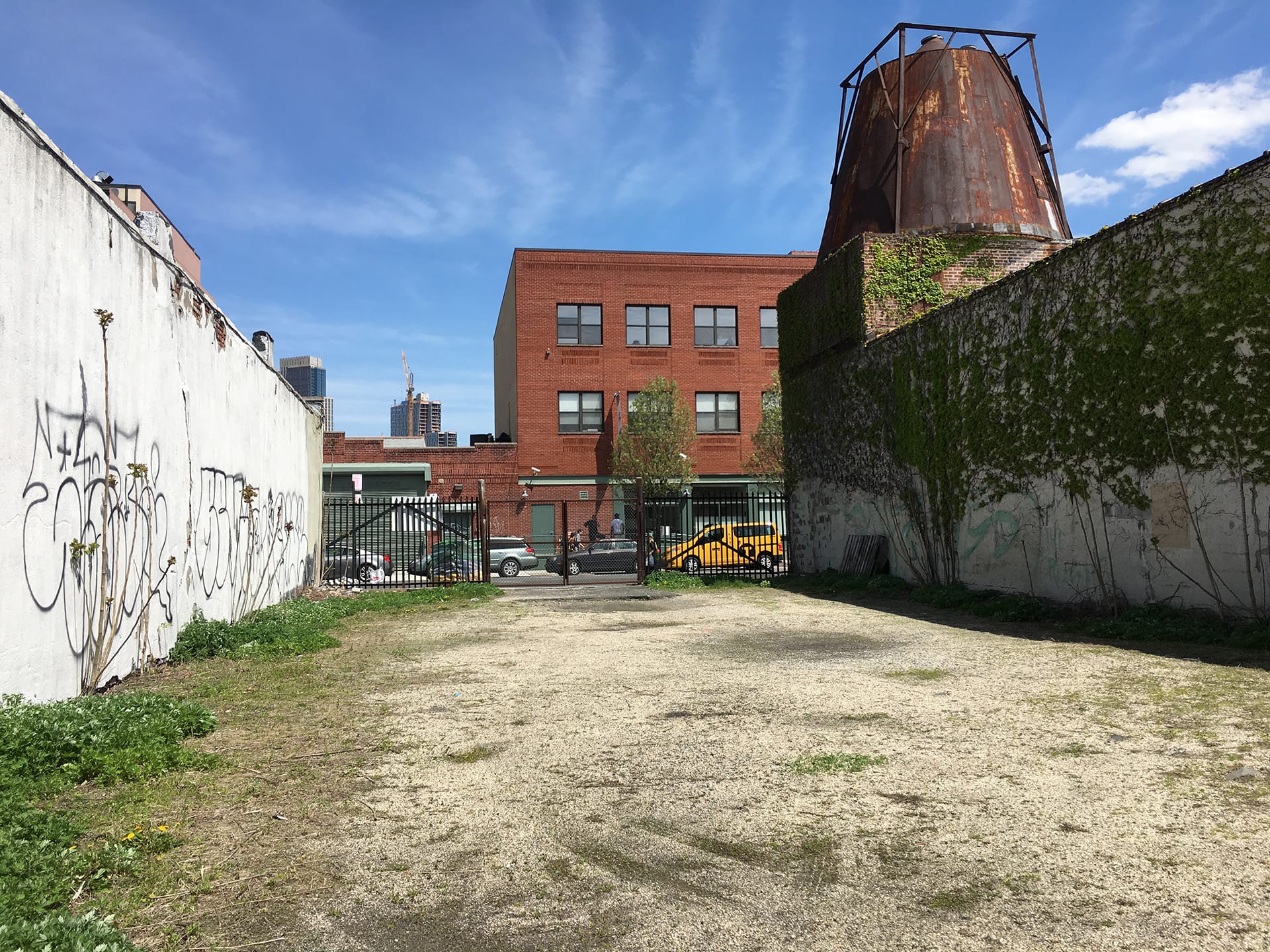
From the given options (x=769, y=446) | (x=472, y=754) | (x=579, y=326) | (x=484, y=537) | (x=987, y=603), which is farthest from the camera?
(x=579, y=326)

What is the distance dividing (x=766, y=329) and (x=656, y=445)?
7.90m

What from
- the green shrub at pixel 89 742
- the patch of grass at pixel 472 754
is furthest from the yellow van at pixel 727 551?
the green shrub at pixel 89 742

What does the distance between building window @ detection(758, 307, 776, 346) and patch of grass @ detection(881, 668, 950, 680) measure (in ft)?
106

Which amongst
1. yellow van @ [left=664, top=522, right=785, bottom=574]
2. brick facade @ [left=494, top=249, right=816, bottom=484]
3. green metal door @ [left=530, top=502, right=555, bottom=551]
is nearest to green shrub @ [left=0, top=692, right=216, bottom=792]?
yellow van @ [left=664, top=522, right=785, bottom=574]

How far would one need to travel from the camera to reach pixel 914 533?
14.8m

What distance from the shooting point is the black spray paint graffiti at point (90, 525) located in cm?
573

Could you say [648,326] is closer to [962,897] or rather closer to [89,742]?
[89,742]

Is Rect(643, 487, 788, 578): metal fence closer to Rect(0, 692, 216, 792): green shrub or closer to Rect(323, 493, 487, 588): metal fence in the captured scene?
Rect(323, 493, 487, 588): metal fence

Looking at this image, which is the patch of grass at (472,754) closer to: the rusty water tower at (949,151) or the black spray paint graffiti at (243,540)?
the black spray paint graffiti at (243,540)

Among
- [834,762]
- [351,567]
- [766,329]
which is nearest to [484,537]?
[351,567]

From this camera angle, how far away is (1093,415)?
10297 millimetres

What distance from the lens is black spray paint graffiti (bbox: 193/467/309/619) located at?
9883 mm

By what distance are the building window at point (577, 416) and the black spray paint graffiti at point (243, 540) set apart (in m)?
21.4

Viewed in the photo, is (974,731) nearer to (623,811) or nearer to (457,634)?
(623,811)
